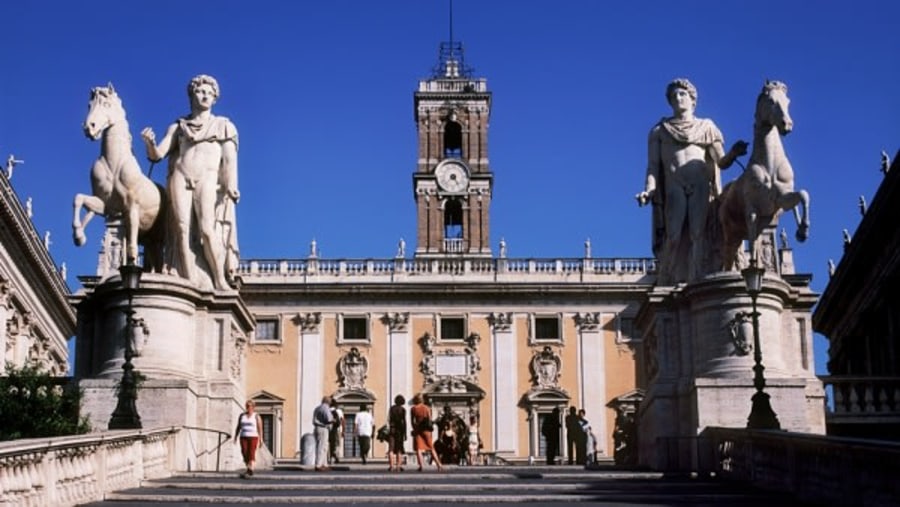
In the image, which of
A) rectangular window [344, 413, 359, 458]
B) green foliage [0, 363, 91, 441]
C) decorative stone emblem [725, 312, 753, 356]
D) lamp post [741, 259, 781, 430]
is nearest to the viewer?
lamp post [741, 259, 781, 430]

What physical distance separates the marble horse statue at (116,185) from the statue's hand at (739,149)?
9553 mm

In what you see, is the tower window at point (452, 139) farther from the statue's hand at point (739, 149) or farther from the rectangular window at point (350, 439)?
the statue's hand at point (739, 149)

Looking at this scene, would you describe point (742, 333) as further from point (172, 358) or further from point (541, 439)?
point (541, 439)

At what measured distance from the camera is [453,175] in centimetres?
7369

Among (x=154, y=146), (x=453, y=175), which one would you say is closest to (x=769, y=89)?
(x=154, y=146)

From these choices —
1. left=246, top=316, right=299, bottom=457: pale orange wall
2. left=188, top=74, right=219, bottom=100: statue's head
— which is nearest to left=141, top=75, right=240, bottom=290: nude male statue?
left=188, top=74, right=219, bottom=100: statue's head

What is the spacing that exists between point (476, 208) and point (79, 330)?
50.9 m

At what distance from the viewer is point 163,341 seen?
73.2 ft

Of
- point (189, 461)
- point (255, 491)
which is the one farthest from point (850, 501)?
point (189, 461)

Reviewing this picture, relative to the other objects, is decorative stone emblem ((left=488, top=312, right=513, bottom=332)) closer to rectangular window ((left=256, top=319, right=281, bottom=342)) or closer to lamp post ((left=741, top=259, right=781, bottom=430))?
rectangular window ((left=256, top=319, right=281, bottom=342))

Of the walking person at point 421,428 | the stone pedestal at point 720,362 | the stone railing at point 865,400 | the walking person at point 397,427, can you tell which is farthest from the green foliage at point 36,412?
the stone railing at point 865,400

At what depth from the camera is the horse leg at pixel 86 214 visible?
73.6ft

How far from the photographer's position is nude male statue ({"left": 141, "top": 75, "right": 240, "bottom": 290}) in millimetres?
23422

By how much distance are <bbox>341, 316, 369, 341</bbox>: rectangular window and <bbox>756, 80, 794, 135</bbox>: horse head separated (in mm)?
42007
